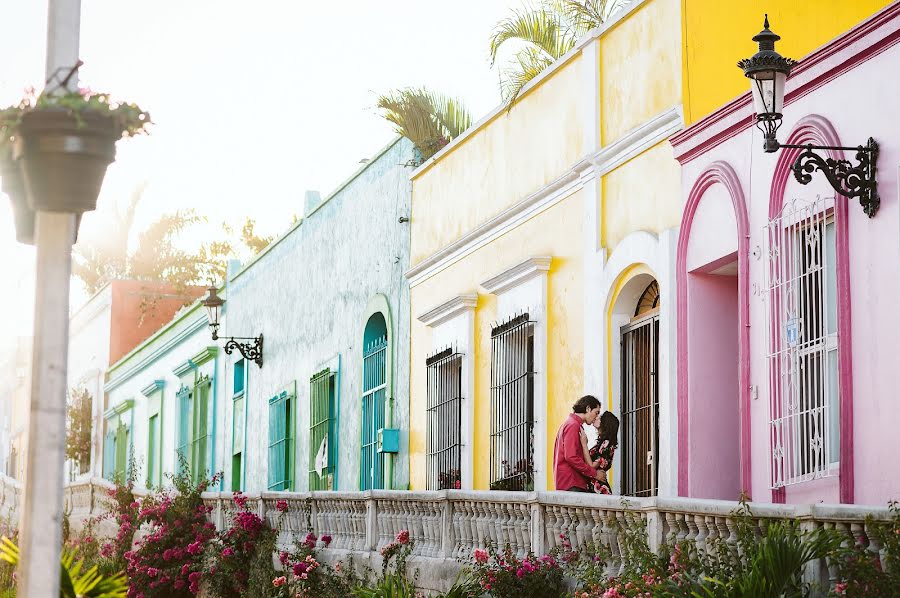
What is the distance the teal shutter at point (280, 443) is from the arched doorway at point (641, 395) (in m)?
10.4

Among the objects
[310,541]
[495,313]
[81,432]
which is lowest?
[310,541]

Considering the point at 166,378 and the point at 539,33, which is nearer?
the point at 539,33

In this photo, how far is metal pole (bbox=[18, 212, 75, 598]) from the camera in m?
6.12

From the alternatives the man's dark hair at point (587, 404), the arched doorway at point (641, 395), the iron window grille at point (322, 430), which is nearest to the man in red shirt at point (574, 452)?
the man's dark hair at point (587, 404)

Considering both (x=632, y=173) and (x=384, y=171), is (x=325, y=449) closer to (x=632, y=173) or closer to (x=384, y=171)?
(x=384, y=171)

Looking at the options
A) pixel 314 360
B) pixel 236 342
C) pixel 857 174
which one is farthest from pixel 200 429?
pixel 857 174

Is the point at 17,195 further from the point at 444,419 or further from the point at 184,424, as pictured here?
the point at 184,424

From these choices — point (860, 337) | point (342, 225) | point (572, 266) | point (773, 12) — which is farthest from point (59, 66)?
point (342, 225)

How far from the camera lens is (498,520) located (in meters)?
11.9

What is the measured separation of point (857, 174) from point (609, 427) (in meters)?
3.79

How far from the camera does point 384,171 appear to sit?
20.2 metres

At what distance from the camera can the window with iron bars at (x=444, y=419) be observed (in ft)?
56.2

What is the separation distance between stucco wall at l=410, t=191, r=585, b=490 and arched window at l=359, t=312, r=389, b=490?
1073 millimetres

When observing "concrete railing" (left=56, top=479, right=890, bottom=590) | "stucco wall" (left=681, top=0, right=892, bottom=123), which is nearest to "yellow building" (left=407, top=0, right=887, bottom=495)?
"stucco wall" (left=681, top=0, right=892, bottom=123)
